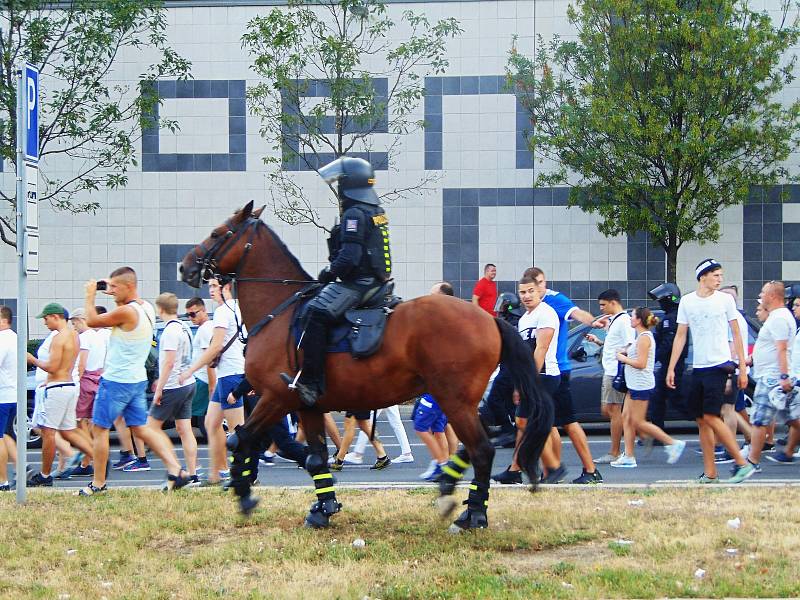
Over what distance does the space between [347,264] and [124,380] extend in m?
3.22

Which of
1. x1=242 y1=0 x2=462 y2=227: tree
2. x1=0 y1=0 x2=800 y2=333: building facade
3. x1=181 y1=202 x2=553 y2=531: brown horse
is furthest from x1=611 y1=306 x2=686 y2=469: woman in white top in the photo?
x1=0 y1=0 x2=800 y2=333: building facade

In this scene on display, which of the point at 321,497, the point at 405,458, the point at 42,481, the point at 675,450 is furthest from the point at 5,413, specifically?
the point at 675,450

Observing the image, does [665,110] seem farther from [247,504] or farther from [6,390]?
[247,504]

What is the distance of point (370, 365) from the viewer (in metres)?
7.86

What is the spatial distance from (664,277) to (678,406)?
40.8ft

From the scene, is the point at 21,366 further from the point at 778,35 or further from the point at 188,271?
the point at 778,35

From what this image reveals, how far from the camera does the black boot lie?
777cm

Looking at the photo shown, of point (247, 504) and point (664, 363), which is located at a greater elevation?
point (664, 363)

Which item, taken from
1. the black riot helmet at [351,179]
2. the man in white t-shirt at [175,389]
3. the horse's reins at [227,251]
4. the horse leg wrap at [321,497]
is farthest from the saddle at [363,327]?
the man in white t-shirt at [175,389]

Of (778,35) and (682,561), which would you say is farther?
(778,35)

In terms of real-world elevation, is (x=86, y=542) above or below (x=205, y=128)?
below

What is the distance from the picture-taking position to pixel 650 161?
22094mm

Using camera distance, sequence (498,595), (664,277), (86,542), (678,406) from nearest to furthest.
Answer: (498,595), (86,542), (678,406), (664,277)

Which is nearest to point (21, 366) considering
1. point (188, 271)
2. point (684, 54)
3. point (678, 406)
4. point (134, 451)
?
point (188, 271)
